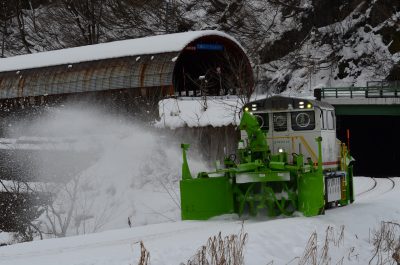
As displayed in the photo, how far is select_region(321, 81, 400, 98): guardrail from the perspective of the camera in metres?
41.7

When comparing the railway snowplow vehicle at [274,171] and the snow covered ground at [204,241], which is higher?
the railway snowplow vehicle at [274,171]

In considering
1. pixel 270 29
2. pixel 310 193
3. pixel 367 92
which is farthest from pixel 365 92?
pixel 310 193

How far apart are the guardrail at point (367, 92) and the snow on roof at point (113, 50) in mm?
7316

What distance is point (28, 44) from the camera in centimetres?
7256

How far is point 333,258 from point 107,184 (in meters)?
18.4

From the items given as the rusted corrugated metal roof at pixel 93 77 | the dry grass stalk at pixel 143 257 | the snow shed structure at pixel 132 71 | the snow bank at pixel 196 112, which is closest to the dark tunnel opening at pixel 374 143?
the snow shed structure at pixel 132 71

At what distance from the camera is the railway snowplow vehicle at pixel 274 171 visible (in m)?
16.6

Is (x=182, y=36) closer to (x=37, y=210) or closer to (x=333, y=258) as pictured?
(x=37, y=210)

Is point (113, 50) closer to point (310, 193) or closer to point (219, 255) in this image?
point (310, 193)

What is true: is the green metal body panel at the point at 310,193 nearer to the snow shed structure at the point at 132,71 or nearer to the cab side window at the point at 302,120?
the cab side window at the point at 302,120

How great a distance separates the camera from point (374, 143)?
48.3 metres

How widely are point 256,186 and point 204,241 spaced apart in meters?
5.48

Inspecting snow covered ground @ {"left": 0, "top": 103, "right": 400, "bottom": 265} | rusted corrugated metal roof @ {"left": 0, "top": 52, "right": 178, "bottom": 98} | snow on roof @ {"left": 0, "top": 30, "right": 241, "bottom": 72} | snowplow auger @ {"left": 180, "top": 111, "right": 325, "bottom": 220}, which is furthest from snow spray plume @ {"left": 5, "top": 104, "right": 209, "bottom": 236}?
snowplow auger @ {"left": 180, "top": 111, "right": 325, "bottom": 220}

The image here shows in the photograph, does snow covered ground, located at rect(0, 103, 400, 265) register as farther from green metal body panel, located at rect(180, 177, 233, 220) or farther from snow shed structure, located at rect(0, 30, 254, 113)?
snow shed structure, located at rect(0, 30, 254, 113)
